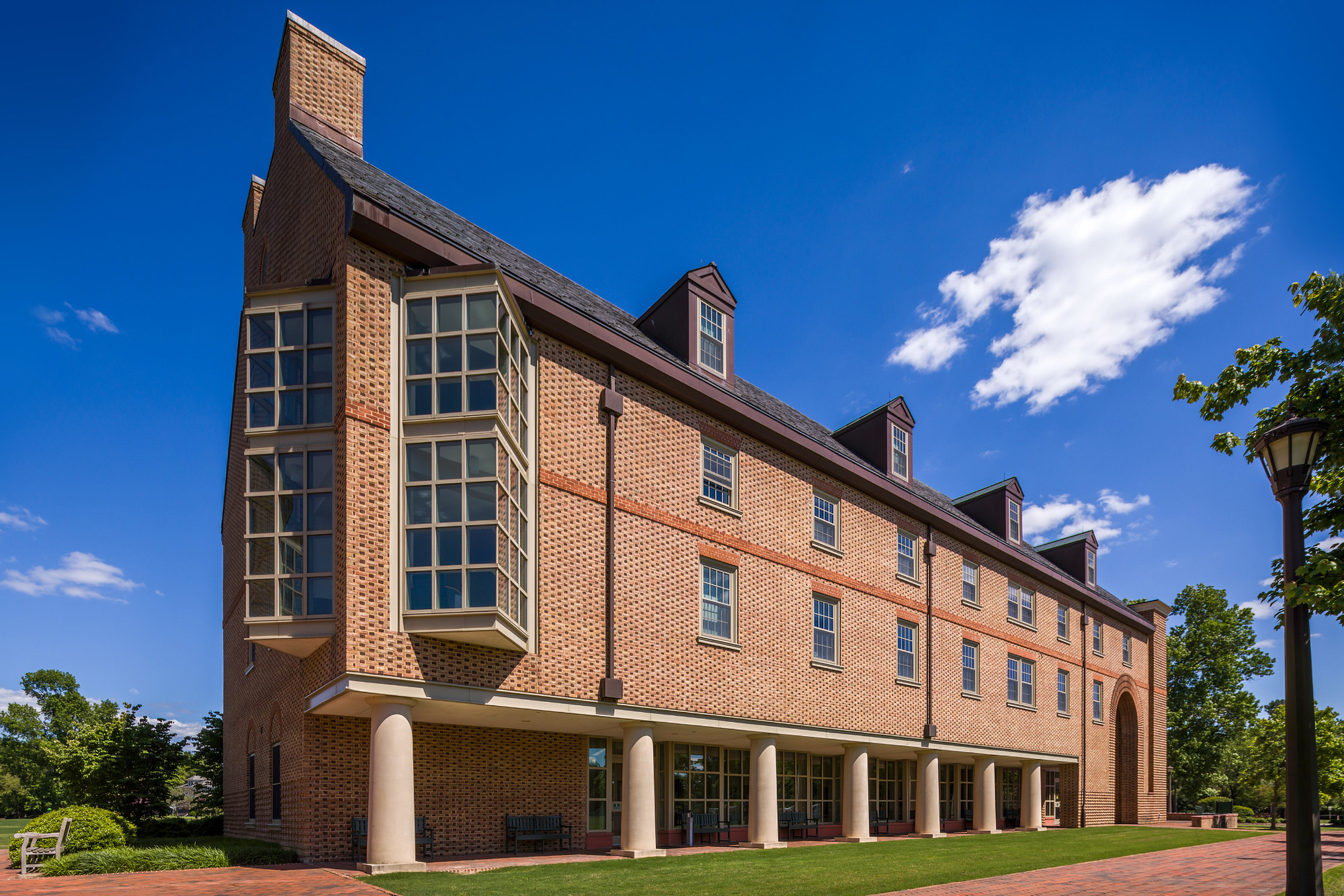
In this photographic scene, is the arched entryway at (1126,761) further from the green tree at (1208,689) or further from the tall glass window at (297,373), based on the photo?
the tall glass window at (297,373)

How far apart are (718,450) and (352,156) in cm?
1057

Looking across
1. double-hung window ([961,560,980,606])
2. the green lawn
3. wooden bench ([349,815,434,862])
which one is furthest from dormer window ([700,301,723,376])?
double-hung window ([961,560,980,606])

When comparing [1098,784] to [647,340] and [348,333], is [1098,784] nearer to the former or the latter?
[647,340]

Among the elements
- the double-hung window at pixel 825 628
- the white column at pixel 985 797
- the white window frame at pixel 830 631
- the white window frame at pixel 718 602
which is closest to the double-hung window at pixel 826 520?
the white window frame at pixel 830 631

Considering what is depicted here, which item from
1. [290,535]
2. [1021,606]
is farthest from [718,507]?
[1021,606]

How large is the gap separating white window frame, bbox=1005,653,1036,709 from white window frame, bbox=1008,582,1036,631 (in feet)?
4.24

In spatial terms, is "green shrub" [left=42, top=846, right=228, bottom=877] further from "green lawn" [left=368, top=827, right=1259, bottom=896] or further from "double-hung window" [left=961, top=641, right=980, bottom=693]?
"double-hung window" [left=961, top=641, right=980, bottom=693]

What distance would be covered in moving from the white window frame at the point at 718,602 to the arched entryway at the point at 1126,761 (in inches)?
1042

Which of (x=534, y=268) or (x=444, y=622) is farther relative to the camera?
(x=534, y=268)

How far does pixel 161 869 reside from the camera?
547 inches

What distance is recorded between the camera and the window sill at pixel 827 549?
78.2ft

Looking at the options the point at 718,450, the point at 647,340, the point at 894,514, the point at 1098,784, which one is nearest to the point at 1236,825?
the point at 1098,784

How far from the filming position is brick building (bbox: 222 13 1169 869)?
1445 cm

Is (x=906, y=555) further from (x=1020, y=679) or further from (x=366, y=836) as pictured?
(x=366, y=836)
